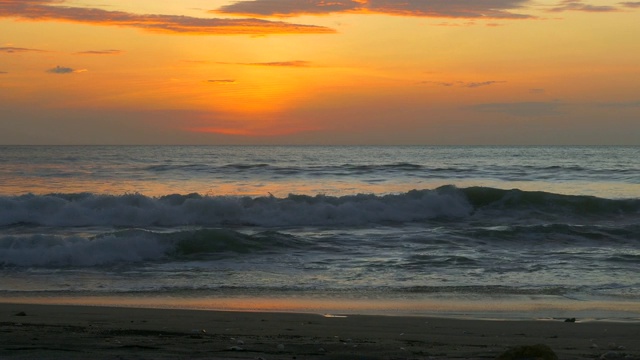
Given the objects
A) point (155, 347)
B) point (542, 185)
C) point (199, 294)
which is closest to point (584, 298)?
point (199, 294)

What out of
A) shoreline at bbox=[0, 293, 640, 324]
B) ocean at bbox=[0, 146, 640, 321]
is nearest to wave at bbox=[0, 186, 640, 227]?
ocean at bbox=[0, 146, 640, 321]

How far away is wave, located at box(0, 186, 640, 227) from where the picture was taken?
63.0 feet

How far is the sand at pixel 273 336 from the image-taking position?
5320 millimetres

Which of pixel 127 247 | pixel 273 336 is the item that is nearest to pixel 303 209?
pixel 127 247

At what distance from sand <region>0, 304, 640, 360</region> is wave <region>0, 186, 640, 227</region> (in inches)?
443

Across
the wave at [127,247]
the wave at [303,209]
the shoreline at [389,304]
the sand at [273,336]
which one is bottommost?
the wave at [303,209]

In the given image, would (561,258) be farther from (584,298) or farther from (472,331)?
(472,331)

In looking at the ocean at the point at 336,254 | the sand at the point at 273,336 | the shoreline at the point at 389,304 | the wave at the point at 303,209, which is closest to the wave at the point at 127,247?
the ocean at the point at 336,254

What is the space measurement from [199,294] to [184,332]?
2.93 metres

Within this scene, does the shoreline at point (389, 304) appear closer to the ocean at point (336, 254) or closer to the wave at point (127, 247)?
the ocean at point (336, 254)

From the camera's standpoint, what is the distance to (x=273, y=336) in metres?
6.33

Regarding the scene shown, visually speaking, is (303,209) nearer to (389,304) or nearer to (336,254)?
(336,254)

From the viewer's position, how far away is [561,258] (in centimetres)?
1265

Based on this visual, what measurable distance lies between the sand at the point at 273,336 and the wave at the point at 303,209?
11.3 m
